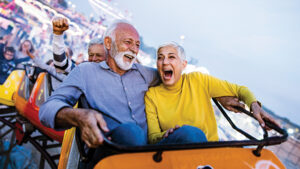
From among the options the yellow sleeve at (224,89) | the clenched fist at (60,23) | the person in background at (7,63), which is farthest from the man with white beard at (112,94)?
the person in background at (7,63)

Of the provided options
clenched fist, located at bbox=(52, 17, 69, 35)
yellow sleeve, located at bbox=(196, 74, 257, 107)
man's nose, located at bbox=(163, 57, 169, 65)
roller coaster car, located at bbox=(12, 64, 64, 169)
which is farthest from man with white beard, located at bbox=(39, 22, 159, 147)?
roller coaster car, located at bbox=(12, 64, 64, 169)

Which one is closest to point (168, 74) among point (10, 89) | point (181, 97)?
point (181, 97)

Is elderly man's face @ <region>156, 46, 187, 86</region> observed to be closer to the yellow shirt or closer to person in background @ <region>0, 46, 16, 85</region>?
the yellow shirt

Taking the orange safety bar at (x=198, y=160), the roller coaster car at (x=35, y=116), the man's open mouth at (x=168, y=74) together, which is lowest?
the roller coaster car at (x=35, y=116)

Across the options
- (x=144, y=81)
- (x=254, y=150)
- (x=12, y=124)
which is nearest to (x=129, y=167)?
(x=254, y=150)

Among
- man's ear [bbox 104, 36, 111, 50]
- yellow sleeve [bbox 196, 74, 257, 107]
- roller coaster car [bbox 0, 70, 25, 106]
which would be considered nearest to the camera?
yellow sleeve [bbox 196, 74, 257, 107]

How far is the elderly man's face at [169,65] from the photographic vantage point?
1.70 m

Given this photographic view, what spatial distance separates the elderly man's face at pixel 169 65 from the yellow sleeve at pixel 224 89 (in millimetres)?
323

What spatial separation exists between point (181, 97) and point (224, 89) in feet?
1.50

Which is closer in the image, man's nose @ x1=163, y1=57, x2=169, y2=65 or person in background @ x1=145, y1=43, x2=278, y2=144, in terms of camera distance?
person in background @ x1=145, y1=43, x2=278, y2=144

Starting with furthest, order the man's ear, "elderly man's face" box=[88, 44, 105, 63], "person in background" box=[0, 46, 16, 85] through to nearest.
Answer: "person in background" box=[0, 46, 16, 85] < "elderly man's face" box=[88, 44, 105, 63] < the man's ear

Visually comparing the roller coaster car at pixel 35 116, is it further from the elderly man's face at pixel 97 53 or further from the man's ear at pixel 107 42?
the man's ear at pixel 107 42

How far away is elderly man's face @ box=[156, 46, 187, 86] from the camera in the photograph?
1.70 m

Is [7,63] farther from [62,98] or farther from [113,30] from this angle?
[62,98]
